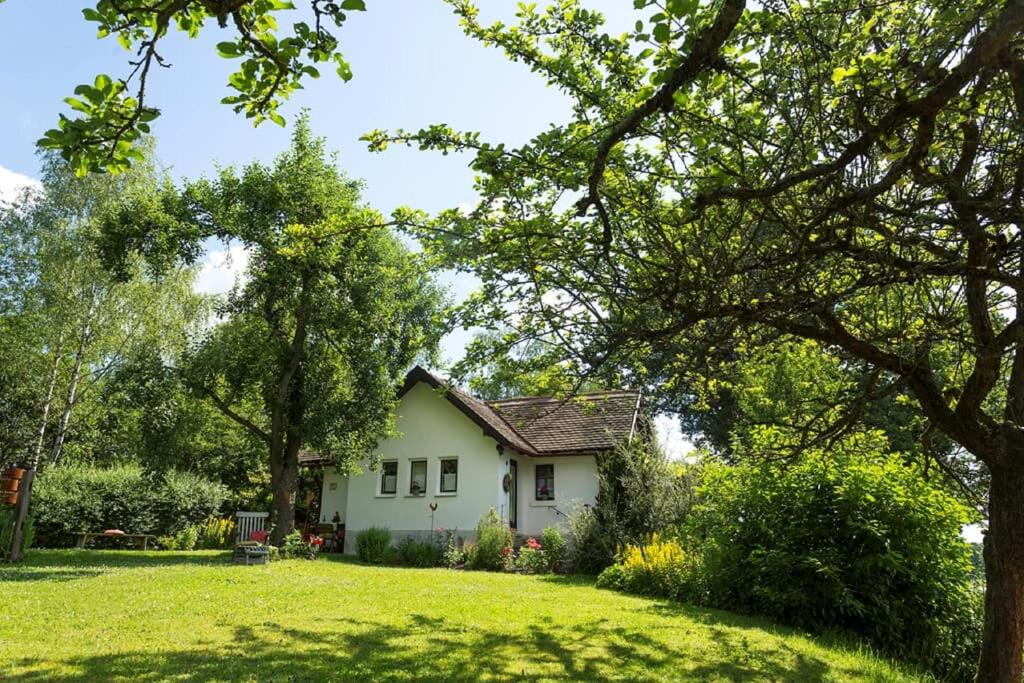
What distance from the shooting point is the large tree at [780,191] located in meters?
4.09

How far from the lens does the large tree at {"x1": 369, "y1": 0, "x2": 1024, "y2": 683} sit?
4.09 m

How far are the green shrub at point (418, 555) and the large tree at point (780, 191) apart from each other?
41.7 ft

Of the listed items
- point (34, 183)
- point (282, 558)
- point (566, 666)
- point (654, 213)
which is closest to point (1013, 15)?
point (654, 213)

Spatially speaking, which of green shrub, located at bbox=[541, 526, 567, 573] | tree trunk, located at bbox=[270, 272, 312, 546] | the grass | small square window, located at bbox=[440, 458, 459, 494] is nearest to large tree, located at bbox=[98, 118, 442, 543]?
tree trunk, located at bbox=[270, 272, 312, 546]

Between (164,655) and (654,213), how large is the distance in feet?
20.6

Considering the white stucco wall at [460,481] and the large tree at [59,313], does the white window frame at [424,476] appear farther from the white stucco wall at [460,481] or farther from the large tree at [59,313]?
the large tree at [59,313]

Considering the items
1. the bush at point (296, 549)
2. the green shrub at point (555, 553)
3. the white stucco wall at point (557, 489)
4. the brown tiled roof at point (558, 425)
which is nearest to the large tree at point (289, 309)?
the bush at point (296, 549)

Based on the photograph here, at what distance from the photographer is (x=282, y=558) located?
16.8 meters

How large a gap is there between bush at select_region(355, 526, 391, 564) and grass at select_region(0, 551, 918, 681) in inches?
273

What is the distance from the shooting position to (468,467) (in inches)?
860

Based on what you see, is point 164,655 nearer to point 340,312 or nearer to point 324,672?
point 324,672

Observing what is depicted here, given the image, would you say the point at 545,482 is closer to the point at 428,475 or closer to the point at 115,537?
the point at 428,475

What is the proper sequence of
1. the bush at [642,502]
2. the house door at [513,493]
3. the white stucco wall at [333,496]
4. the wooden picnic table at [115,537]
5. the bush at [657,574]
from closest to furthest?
1. the bush at [657,574]
2. the bush at [642,502]
3. the wooden picnic table at [115,537]
4. the house door at [513,493]
5. the white stucco wall at [333,496]

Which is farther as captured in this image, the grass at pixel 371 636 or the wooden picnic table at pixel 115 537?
the wooden picnic table at pixel 115 537
